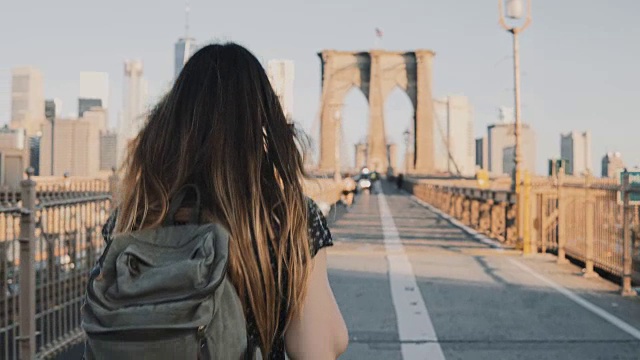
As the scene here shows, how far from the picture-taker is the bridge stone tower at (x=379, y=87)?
347 feet

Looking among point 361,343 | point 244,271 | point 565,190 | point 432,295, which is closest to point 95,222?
point 361,343

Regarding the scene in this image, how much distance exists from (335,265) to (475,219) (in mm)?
9543

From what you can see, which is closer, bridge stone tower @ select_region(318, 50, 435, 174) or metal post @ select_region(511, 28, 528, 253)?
metal post @ select_region(511, 28, 528, 253)

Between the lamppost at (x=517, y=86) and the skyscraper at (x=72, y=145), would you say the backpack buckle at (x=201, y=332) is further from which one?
the skyscraper at (x=72, y=145)

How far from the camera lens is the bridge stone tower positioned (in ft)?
347

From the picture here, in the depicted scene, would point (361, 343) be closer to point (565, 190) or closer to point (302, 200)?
point (302, 200)

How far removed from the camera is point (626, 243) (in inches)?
313

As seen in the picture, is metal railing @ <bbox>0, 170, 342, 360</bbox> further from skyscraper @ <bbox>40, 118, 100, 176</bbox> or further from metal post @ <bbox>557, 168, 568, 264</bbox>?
skyscraper @ <bbox>40, 118, 100, 176</bbox>

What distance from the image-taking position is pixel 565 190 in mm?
10977

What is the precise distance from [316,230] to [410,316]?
200 inches

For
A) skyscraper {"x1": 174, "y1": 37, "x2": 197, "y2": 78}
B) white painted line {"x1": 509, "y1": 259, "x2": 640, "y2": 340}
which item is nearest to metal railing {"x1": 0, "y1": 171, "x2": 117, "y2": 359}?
skyscraper {"x1": 174, "y1": 37, "x2": 197, "y2": 78}

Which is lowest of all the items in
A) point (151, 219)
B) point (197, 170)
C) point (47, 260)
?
point (47, 260)

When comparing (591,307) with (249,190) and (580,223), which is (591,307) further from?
(249,190)

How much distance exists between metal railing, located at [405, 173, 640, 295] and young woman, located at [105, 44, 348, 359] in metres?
6.84
